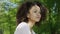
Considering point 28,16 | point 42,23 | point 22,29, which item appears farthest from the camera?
point 42,23

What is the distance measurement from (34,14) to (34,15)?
0.4 inches

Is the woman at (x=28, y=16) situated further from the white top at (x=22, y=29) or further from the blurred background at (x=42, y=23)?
the blurred background at (x=42, y=23)

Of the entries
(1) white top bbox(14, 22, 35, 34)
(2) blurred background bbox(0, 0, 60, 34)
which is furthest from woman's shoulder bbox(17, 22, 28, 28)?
(2) blurred background bbox(0, 0, 60, 34)

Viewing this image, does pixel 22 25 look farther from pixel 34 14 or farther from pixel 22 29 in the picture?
pixel 34 14

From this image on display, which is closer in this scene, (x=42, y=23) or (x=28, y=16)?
(x=28, y=16)

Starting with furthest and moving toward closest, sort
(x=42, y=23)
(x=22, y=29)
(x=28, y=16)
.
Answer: (x=42, y=23)
(x=28, y=16)
(x=22, y=29)

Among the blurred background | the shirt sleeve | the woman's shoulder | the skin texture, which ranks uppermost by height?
the skin texture

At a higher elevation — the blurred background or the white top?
A: the white top

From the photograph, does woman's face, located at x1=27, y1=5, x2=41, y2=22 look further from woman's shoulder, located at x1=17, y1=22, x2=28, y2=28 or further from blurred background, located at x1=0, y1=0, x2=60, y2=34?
blurred background, located at x1=0, y1=0, x2=60, y2=34

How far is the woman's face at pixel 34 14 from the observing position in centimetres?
209

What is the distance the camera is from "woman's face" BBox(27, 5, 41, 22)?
2.09 metres

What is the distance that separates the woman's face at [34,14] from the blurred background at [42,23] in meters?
3.81

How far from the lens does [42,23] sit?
631 centimetres

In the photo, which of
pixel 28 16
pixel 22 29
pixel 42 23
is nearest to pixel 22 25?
pixel 22 29
